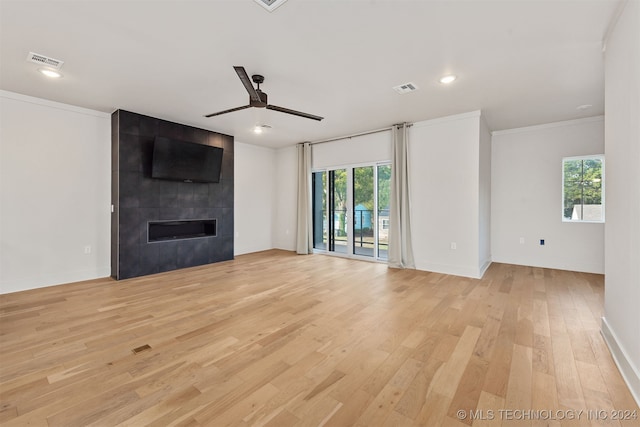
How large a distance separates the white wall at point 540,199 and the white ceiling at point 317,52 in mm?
678

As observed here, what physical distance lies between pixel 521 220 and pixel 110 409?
21.1 ft

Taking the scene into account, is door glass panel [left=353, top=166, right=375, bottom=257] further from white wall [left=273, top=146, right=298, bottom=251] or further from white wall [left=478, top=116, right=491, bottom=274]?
white wall [left=478, top=116, right=491, bottom=274]

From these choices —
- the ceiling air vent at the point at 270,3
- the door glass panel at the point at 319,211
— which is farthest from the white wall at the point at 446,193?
the ceiling air vent at the point at 270,3

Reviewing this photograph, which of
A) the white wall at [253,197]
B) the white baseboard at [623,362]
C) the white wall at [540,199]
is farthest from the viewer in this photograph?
the white wall at [253,197]

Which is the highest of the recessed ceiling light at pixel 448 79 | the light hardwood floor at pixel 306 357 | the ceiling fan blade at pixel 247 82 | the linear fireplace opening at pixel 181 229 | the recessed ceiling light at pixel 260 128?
the recessed ceiling light at pixel 260 128

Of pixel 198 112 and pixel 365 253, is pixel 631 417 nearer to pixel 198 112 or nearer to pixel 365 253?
pixel 365 253

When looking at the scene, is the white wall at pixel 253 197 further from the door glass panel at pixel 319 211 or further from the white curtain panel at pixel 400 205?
the white curtain panel at pixel 400 205

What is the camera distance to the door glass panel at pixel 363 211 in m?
5.76

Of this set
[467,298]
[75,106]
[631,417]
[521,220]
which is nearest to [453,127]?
[521,220]

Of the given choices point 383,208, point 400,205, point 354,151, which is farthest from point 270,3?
point 383,208

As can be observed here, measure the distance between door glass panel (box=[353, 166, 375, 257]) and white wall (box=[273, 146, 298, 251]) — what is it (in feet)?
5.43

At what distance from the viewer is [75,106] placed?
4.14m

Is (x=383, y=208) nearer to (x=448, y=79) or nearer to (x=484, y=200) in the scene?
(x=484, y=200)

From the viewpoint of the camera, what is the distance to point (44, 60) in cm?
280
